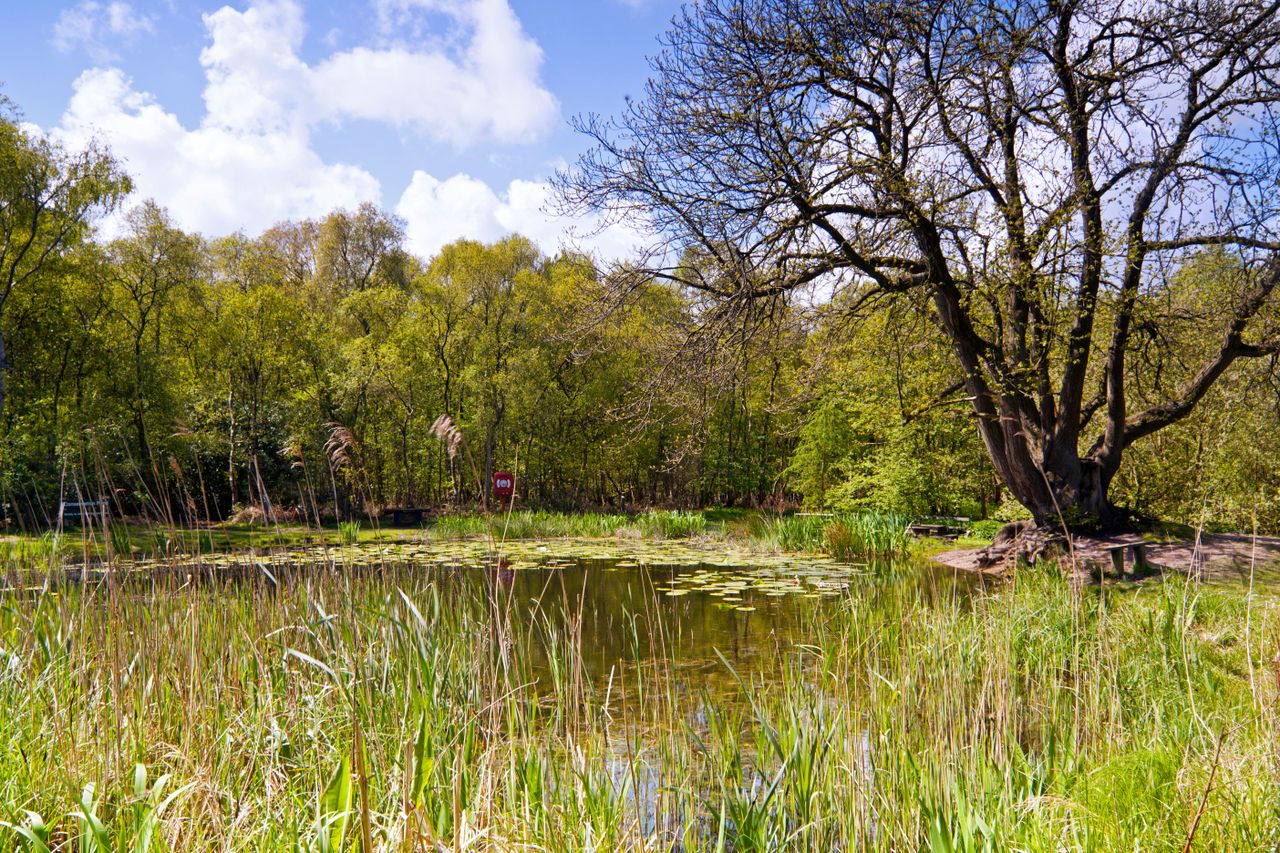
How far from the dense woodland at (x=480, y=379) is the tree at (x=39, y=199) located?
0.06 m

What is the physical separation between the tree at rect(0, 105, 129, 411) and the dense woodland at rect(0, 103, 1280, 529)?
57mm

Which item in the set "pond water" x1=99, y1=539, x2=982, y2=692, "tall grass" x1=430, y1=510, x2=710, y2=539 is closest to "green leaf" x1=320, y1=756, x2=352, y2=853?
"pond water" x1=99, y1=539, x2=982, y2=692

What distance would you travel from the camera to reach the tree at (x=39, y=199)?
1719 cm

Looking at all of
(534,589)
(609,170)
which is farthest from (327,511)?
(609,170)

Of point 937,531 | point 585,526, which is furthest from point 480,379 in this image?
point 937,531

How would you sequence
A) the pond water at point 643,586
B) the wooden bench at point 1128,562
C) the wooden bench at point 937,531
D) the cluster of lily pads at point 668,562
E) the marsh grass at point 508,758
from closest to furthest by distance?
1. the marsh grass at point 508,758
2. the pond water at point 643,586
3. the wooden bench at point 1128,562
4. the cluster of lily pads at point 668,562
5. the wooden bench at point 937,531

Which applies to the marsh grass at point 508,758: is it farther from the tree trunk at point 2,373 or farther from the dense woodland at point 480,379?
the tree trunk at point 2,373

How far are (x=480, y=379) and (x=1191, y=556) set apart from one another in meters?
19.1

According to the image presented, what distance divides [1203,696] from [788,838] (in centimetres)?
308

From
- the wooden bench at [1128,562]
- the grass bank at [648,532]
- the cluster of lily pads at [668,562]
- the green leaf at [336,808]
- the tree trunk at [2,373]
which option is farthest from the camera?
the tree trunk at [2,373]

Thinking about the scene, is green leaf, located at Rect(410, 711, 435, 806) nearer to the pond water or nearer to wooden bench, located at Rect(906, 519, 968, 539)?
the pond water

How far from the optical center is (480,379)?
78.3ft

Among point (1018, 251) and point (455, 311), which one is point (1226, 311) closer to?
point (1018, 251)

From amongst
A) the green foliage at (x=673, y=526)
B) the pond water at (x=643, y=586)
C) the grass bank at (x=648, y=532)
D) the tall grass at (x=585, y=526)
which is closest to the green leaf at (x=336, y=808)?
the pond water at (x=643, y=586)
